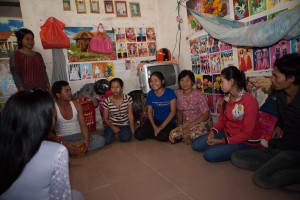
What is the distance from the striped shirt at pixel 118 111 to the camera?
311cm

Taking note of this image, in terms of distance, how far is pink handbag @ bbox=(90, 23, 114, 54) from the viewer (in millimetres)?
3881

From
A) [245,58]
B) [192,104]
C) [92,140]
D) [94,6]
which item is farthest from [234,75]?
[94,6]

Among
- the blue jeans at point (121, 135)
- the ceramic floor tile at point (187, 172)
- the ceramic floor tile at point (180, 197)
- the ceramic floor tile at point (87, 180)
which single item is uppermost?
the blue jeans at point (121, 135)

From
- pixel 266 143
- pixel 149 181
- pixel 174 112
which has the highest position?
pixel 174 112

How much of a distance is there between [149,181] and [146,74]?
1.98 meters

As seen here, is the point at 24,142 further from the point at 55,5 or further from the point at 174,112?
the point at 55,5

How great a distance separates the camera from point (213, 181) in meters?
1.71

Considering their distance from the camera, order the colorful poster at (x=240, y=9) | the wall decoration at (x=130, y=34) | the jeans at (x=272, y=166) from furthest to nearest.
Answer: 1. the wall decoration at (x=130, y=34)
2. the colorful poster at (x=240, y=9)
3. the jeans at (x=272, y=166)

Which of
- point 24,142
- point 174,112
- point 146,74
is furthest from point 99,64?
point 24,142

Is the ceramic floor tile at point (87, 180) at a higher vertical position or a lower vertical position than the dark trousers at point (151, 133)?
lower

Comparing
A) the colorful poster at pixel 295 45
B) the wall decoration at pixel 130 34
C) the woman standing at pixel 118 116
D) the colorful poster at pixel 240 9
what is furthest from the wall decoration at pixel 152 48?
the colorful poster at pixel 295 45

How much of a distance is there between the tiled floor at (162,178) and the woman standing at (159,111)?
1.17 feet

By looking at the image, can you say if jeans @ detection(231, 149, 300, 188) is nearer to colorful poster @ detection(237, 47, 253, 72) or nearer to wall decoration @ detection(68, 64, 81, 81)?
colorful poster @ detection(237, 47, 253, 72)

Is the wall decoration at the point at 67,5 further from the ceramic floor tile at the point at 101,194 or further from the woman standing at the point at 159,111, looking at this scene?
the ceramic floor tile at the point at 101,194
